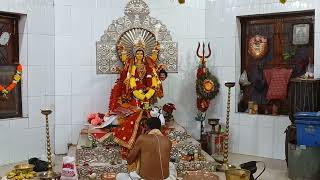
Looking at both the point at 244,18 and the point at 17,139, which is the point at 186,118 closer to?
the point at 244,18

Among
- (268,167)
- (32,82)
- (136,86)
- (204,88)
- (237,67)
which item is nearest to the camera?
(268,167)

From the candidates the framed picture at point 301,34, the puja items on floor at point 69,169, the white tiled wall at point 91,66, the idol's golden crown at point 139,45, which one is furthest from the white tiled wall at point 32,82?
the framed picture at point 301,34

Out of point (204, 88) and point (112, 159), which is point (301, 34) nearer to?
point (204, 88)

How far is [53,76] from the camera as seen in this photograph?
6.80 metres

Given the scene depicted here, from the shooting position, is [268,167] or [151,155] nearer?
[151,155]

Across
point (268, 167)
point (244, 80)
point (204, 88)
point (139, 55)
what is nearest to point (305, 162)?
point (268, 167)

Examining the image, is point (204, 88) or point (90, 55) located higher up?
point (90, 55)

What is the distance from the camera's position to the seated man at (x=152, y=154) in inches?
162

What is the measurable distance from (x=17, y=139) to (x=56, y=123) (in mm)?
754

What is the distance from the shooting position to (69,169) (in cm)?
483

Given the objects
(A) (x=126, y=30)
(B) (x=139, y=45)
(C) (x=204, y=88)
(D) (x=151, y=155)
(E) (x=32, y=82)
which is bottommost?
(D) (x=151, y=155)

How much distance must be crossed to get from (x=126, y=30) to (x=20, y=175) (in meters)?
3.10

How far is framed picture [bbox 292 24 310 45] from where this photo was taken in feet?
20.7

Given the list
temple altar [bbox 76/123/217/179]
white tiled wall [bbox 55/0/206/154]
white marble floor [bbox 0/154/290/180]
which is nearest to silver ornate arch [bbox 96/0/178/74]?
white tiled wall [bbox 55/0/206/154]
